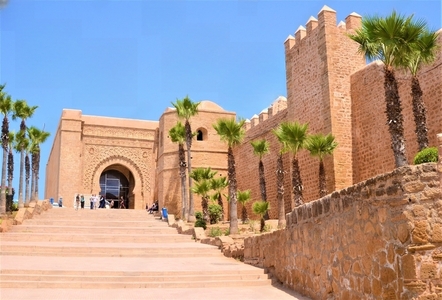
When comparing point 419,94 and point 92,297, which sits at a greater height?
point 419,94

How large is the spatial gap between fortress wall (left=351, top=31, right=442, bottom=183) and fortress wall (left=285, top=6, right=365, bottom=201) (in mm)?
319

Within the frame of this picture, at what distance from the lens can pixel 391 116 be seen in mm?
10266

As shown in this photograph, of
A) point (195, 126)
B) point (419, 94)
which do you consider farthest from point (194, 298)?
point (195, 126)

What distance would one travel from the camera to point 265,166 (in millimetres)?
23734

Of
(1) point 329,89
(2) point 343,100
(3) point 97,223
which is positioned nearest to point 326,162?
(2) point 343,100

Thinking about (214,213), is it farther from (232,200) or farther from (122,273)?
(122,273)

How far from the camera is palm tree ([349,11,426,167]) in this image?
9.46 m

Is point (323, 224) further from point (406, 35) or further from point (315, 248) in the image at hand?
point (406, 35)

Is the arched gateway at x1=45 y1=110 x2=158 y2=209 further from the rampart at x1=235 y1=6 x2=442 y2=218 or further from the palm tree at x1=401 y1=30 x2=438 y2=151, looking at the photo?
the palm tree at x1=401 y1=30 x2=438 y2=151

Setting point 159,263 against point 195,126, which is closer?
point 159,263

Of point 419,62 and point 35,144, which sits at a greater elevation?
point 35,144

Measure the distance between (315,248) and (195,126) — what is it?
70.9 feet

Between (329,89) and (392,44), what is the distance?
650 centimetres

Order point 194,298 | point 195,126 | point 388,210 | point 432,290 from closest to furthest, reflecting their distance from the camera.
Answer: point 432,290
point 388,210
point 194,298
point 195,126
